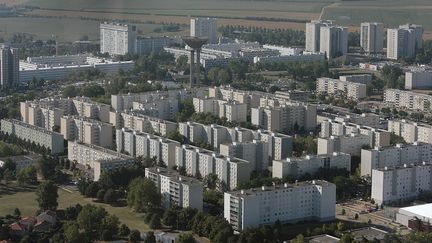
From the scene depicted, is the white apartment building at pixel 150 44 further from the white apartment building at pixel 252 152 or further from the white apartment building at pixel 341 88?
the white apartment building at pixel 252 152

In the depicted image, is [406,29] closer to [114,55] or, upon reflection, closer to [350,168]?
[114,55]

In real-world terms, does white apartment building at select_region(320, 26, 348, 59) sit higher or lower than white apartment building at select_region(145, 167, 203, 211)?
higher

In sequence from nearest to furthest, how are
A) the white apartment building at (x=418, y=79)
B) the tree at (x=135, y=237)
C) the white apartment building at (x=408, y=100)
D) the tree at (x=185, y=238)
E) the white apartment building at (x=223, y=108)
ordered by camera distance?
the tree at (x=185, y=238)
the tree at (x=135, y=237)
the white apartment building at (x=223, y=108)
the white apartment building at (x=408, y=100)
the white apartment building at (x=418, y=79)

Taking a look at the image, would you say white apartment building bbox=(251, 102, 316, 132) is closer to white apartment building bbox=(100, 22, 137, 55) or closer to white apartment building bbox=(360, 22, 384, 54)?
white apartment building bbox=(100, 22, 137, 55)

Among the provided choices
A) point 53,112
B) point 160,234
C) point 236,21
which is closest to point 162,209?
point 160,234

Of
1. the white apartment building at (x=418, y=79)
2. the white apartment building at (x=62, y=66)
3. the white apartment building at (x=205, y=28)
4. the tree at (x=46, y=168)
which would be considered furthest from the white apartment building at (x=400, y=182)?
the white apartment building at (x=205, y=28)

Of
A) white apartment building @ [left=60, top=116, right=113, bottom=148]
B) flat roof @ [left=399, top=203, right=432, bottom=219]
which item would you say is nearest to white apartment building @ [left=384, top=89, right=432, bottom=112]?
white apartment building @ [left=60, top=116, right=113, bottom=148]

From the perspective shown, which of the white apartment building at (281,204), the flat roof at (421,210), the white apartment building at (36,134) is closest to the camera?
the white apartment building at (281,204)
